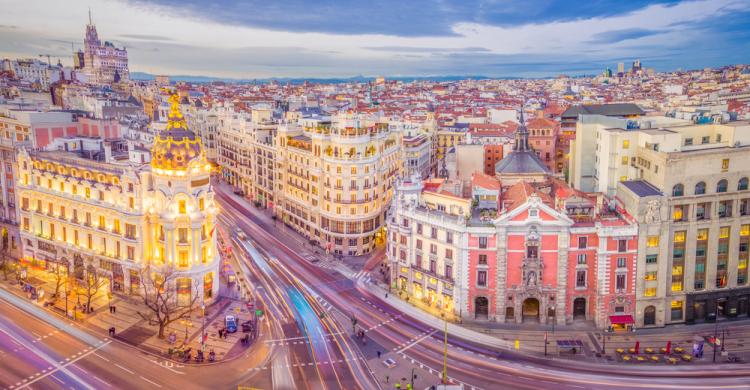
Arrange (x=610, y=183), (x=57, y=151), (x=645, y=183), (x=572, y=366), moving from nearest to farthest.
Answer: (x=572, y=366), (x=645, y=183), (x=610, y=183), (x=57, y=151)

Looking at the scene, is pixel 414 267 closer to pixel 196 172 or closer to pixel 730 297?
pixel 196 172

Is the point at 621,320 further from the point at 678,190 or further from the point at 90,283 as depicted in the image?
the point at 90,283

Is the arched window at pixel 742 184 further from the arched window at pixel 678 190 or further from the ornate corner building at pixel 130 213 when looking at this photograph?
the ornate corner building at pixel 130 213

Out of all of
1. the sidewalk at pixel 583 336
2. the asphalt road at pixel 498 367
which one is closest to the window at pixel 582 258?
the sidewalk at pixel 583 336

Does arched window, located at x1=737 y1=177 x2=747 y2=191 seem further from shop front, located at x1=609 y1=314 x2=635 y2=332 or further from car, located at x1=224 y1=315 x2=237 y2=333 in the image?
car, located at x1=224 y1=315 x2=237 y2=333

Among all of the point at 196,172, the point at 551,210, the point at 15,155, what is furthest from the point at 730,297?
the point at 15,155

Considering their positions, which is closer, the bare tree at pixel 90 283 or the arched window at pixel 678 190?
the arched window at pixel 678 190
